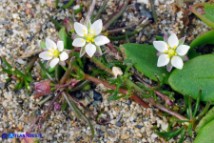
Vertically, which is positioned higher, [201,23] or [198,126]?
[201,23]

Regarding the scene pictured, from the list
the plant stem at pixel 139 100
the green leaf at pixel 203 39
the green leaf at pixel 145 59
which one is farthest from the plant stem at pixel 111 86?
A: the green leaf at pixel 203 39

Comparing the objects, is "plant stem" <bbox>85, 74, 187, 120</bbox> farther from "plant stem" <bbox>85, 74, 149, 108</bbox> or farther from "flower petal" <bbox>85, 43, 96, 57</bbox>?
"flower petal" <bbox>85, 43, 96, 57</bbox>

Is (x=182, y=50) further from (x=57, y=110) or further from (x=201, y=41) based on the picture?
(x=57, y=110)

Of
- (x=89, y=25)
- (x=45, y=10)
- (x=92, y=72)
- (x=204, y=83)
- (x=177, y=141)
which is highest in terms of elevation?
(x=45, y=10)

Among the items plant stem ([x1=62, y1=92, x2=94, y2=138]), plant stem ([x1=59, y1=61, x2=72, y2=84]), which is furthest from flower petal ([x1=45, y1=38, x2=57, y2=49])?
plant stem ([x1=62, y1=92, x2=94, y2=138])

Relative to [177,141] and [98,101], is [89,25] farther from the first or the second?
[177,141]

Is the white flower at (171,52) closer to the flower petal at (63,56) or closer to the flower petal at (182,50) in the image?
the flower petal at (182,50)

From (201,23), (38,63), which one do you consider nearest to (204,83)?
(201,23)
